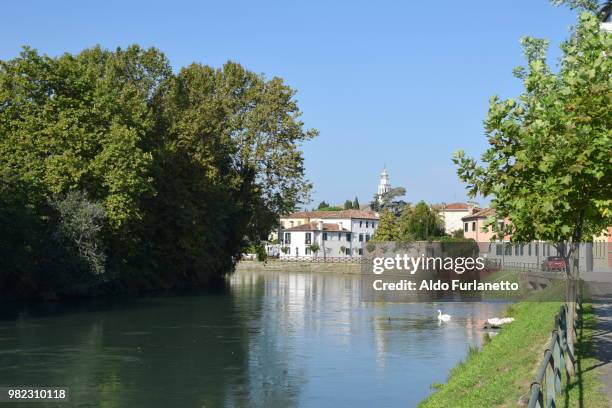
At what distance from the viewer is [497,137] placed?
17156 millimetres

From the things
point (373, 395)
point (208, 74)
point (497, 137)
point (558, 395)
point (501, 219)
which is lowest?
point (373, 395)

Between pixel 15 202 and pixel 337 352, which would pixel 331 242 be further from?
pixel 337 352

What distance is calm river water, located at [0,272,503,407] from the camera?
2314cm

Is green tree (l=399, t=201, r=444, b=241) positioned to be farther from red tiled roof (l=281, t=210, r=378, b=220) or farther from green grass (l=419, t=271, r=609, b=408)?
green grass (l=419, t=271, r=609, b=408)

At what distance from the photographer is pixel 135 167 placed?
4956 centimetres

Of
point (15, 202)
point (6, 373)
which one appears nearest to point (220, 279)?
point (15, 202)

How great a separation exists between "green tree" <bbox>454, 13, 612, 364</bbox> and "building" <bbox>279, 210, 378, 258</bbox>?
460ft

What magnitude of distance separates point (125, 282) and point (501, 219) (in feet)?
147

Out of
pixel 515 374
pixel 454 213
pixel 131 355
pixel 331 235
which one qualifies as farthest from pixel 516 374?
pixel 454 213

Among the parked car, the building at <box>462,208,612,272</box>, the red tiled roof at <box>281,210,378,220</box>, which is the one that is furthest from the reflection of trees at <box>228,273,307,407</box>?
the red tiled roof at <box>281,210,378,220</box>

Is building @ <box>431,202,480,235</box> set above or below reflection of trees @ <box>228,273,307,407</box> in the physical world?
above

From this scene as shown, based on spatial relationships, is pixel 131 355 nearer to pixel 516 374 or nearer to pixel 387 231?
pixel 516 374

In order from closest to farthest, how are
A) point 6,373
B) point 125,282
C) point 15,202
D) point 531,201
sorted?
point 531,201 < point 6,373 < point 15,202 < point 125,282

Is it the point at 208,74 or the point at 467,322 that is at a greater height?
the point at 208,74
